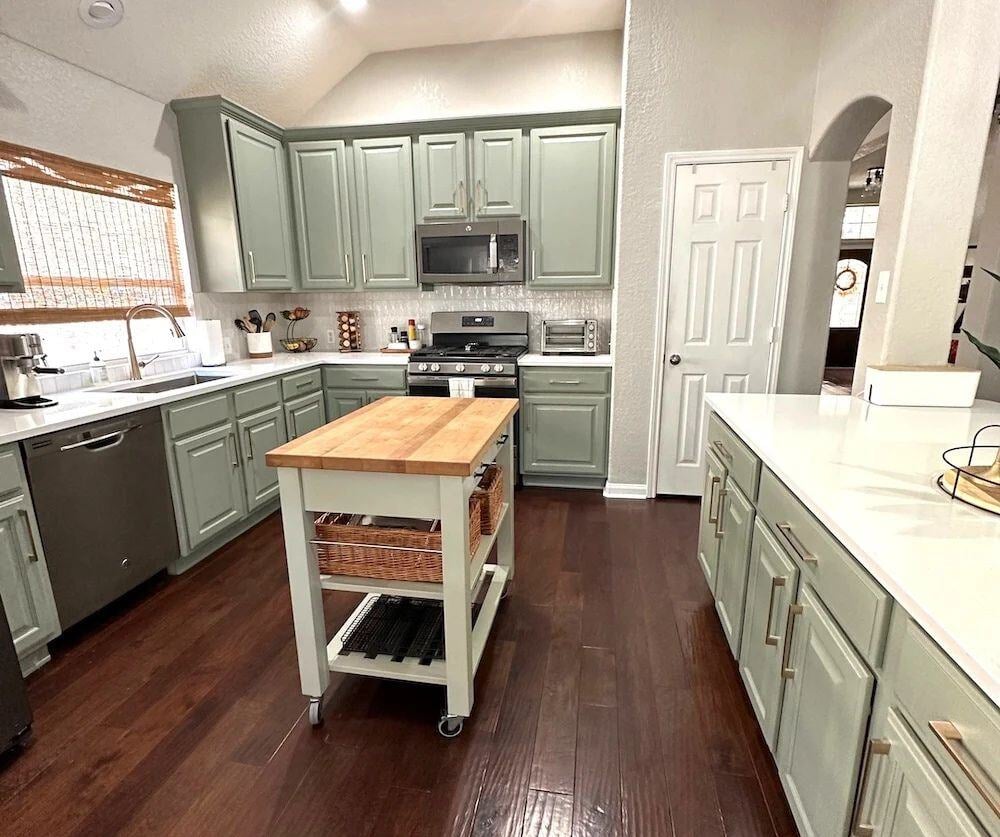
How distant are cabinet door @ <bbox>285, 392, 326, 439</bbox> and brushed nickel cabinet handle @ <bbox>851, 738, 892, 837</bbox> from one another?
3179 millimetres

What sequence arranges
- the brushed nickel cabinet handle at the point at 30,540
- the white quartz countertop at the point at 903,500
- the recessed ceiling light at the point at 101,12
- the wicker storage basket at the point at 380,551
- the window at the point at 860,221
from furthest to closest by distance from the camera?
1. the window at the point at 860,221
2. the recessed ceiling light at the point at 101,12
3. the brushed nickel cabinet handle at the point at 30,540
4. the wicker storage basket at the point at 380,551
5. the white quartz countertop at the point at 903,500

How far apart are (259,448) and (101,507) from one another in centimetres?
102

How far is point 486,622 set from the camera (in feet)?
6.57

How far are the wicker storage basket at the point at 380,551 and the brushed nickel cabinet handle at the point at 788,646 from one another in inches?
34.9

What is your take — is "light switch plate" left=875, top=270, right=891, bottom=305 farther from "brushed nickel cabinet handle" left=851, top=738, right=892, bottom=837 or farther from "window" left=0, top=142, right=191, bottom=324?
"window" left=0, top=142, right=191, bottom=324

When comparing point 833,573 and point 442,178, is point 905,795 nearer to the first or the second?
point 833,573

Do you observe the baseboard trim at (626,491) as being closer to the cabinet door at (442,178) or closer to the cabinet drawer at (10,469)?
the cabinet door at (442,178)

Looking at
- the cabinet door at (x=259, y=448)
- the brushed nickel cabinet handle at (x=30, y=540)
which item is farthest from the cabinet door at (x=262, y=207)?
the brushed nickel cabinet handle at (x=30, y=540)

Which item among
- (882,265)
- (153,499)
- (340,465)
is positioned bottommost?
(153,499)

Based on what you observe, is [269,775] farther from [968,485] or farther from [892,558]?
[968,485]

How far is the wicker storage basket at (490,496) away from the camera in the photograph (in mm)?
1929

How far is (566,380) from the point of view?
362 cm

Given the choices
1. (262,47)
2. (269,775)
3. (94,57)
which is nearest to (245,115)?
(262,47)

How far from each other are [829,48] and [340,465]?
3.24 metres
